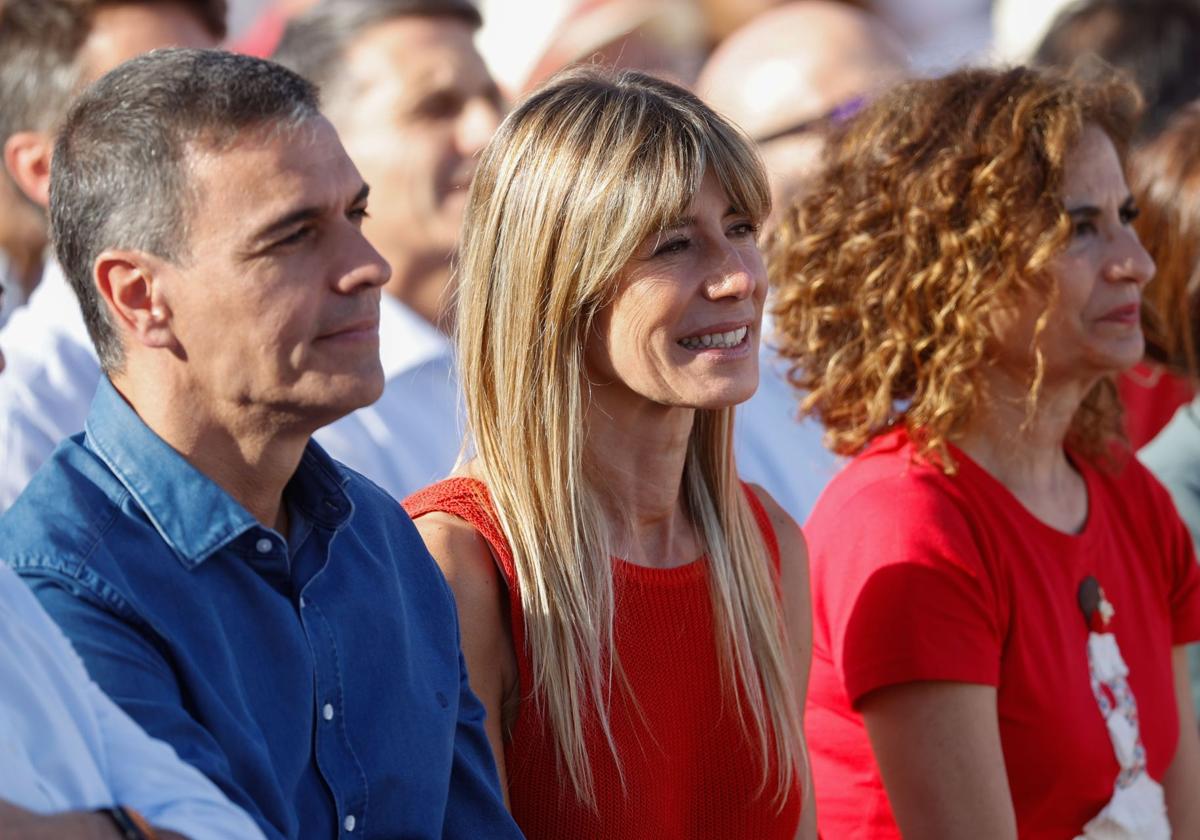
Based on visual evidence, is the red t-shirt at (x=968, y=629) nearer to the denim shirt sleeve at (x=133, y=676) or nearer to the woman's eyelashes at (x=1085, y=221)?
the woman's eyelashes at (x=1085, y=221)

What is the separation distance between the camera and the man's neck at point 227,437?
1.94 meters

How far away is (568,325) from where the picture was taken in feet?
8.00

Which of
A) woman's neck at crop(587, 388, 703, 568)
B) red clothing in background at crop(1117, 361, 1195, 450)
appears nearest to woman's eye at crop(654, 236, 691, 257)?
woman's neck at crop(587, 388, 703, 568)

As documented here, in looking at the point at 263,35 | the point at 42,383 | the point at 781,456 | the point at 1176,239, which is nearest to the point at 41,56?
the point at 42,383

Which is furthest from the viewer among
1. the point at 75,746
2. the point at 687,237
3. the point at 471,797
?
the point at 687,237

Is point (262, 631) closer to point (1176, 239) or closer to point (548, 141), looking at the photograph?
point (548, 141)

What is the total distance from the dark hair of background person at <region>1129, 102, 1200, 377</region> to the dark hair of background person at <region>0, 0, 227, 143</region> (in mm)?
2356

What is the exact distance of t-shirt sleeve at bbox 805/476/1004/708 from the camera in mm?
2736

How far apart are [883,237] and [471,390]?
0.99 metres

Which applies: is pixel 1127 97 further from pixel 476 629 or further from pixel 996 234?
pixel 476 629

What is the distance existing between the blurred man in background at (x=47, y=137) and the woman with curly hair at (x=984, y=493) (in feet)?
4.63

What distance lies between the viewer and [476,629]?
234cm

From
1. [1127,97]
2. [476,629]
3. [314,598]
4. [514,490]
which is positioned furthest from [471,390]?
[1127,97]

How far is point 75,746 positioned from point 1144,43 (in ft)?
17.2
